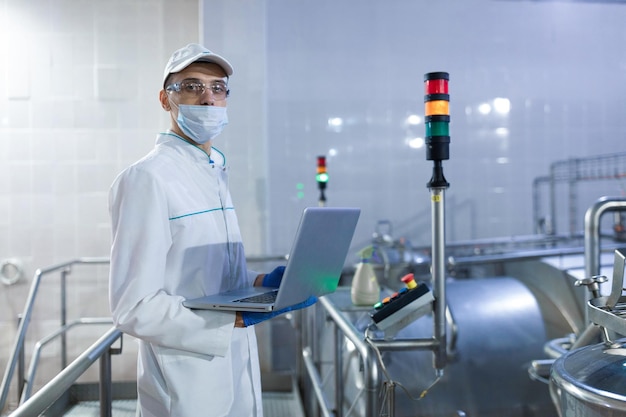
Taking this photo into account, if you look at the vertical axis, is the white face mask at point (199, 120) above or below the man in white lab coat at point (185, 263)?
above

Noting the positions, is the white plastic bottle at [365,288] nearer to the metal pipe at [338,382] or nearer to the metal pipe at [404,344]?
the metal pipe at [338,382]

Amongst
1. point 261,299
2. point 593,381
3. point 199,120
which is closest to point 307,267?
point 261,299

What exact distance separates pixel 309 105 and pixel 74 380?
2716 mm

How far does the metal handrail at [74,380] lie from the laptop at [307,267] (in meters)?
0.29

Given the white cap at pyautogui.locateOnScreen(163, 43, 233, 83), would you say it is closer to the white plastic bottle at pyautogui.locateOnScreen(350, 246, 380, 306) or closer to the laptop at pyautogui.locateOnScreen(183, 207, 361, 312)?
the laptop at pyautogui.locateOnScreen(183, 207, 361, 312)

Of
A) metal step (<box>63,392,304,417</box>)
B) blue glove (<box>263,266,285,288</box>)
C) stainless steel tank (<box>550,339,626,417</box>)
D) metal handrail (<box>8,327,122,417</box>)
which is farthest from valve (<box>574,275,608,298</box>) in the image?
metal step (<box>63,392,304,417</box>)

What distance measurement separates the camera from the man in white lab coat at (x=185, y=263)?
4.05 feet

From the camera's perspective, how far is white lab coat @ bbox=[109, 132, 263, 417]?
1.23 metres

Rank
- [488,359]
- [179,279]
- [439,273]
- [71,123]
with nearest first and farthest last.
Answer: [179,279] < [439,273] < [488,359] < [71,123]

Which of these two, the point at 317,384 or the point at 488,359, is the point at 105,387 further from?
the point at 488,359

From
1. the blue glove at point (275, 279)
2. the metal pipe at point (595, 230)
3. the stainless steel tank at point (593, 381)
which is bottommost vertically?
the stainless steel tank at point (593, 381)

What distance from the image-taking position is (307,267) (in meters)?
1.25

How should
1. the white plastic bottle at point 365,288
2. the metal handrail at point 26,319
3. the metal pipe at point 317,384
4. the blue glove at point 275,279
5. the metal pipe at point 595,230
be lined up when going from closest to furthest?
the blue glove at point 275,279 < the metal pipe at point 595,230 < the metal pipe at point 317,384 < the white plastic bottle at point 365,288 < the metal handrail at point 26,319

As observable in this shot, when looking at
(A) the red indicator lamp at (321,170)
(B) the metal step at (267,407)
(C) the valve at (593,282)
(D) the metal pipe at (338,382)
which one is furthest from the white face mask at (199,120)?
(B) the metal step at (267,407)
